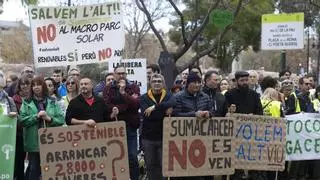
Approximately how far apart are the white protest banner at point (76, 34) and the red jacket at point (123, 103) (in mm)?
1470

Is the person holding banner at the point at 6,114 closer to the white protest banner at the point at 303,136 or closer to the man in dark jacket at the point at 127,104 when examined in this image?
the man in dark jacket at the point at 127,104

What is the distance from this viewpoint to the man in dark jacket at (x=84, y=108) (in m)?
8.19

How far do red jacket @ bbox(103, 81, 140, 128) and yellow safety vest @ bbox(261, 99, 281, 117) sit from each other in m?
2.32

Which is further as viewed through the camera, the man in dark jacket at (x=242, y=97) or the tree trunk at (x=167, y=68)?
the tree trunk at (x=167, y=68)

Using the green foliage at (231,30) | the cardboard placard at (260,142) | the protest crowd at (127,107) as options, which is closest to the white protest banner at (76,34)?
the protest crowd at (127,107)

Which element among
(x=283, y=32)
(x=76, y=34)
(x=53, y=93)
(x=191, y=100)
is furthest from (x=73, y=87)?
(x=283, y=32)

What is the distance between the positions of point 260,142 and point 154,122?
6.07ft

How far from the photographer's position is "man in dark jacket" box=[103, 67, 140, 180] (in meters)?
8.77

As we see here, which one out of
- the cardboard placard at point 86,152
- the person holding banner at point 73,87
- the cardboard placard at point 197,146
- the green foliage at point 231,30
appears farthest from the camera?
the green foliage at point 231,30

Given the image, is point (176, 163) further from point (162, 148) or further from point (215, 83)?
point (215, 83)

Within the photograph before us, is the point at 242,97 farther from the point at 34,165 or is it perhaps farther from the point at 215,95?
the point at 34,165

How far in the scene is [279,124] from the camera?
9.66m

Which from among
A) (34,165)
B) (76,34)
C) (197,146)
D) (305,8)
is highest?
(305,8)

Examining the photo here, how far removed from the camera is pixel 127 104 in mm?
8812
